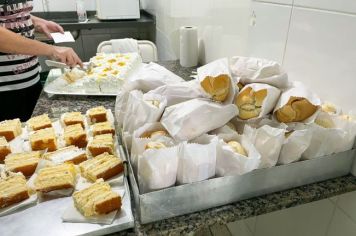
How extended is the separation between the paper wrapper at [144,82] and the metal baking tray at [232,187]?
237mm

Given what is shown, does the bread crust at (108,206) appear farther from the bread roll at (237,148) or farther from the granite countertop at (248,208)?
the bread roll at (237,148)

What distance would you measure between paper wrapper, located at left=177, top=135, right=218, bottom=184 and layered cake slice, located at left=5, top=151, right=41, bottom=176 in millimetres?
430

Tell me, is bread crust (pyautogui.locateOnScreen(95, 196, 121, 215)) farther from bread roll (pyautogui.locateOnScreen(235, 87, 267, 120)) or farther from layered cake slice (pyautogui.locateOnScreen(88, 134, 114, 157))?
bread roll (pyautogui.locateOnScreen(235, 87, 267, 120))

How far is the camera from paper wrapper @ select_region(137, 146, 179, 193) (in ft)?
1.76

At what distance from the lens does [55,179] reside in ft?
2.20

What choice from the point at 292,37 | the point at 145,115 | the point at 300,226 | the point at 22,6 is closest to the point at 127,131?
the point at 145,115

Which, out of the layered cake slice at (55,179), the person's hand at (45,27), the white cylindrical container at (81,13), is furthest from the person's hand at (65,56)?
the white cylindrical container at (81,13)

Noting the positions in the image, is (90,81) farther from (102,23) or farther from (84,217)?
(102,23)

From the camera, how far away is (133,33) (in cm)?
309

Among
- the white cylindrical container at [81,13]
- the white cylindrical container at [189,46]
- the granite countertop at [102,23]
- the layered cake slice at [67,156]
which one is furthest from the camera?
the white cylindrical container at [81,13]

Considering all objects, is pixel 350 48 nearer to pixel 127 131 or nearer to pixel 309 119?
pixel 309 119

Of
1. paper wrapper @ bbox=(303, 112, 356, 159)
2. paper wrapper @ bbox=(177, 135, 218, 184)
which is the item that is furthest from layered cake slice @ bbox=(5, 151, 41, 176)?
paper wrapper @ bbox=(303, 112, 356, 159)

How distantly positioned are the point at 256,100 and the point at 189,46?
94 centimetres

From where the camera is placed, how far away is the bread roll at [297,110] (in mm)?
619
